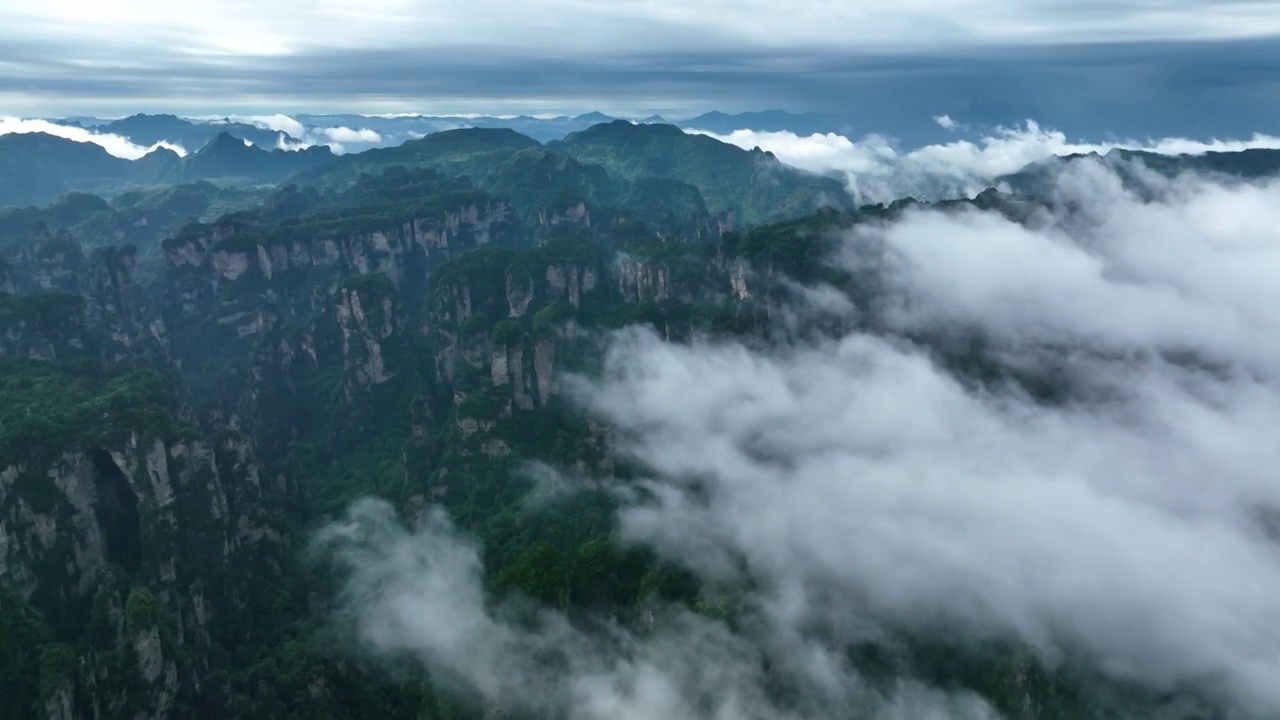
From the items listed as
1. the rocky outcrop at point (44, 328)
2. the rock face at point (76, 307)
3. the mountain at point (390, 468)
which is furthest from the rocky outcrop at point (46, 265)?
the rocky outcrop at point (44, 328)

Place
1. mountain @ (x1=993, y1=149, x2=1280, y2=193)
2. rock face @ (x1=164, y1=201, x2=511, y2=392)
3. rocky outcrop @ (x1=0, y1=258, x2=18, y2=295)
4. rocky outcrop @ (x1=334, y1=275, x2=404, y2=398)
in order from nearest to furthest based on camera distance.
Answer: rocky outcrop @ (x1=334, y1=275, x2=404, y2=398)
rocky outcrop @ (x1=0, y1=258, x2=18, y2=295)
rock face @ (x1=164, y1=201, x2=511, y2=392)
mountain @ (x1=993, y1=149, x2=1280, y2=193)

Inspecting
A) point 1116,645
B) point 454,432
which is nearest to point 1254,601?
point 1116,645

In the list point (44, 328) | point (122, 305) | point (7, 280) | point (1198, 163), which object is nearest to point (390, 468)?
point (44, 328)

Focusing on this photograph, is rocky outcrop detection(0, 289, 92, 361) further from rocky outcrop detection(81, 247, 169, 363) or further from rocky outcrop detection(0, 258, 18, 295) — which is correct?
rocky outcrop detection(0, 258, 18, 295)

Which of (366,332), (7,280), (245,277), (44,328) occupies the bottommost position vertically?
(366,332)

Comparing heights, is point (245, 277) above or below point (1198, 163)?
below

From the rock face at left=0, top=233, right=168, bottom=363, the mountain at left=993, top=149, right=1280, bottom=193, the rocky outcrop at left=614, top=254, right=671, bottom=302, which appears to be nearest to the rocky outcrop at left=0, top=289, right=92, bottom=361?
the rock face at left=0, top=233, right=168, bottom=363

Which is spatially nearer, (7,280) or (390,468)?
(390,468)

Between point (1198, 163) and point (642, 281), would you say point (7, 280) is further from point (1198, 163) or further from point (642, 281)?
point (1198, 163)

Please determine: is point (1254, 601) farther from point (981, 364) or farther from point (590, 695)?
point (590, 695)

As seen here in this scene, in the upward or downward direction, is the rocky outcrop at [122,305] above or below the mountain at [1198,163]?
below

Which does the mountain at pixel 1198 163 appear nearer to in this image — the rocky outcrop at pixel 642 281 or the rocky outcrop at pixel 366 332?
the rocky outcrop at pixel 642 281

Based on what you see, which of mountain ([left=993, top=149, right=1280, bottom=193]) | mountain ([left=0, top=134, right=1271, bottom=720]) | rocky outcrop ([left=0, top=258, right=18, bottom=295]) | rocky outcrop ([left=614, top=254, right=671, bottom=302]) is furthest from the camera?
mountain ([left=993, top=149, right=1280, bottom=193])
